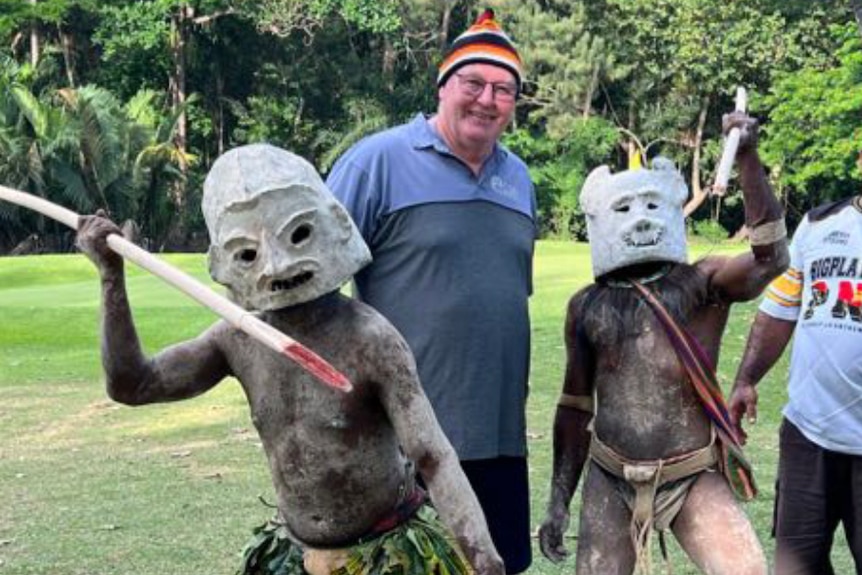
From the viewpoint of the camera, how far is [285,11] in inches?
1334

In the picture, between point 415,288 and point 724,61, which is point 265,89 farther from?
point 415,288

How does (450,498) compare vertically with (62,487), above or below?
above

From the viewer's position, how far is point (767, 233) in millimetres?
3549

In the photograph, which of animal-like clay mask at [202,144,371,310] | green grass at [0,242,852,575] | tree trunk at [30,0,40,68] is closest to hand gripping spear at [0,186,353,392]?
animal-like clay mask at [202,144,371,310]

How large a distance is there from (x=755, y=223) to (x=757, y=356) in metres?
1.24

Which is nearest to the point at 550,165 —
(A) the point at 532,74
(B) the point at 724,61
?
(A) the point at 532,74

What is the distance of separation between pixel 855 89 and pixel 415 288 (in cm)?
2462

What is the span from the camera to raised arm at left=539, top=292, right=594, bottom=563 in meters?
3.89

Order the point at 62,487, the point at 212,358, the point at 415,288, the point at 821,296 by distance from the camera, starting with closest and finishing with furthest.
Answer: the point at 212,358, the point at 415,288, the point at 821,296, the point at 62,487

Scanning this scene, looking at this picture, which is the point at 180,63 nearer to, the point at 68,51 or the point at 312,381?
the point at 68,51

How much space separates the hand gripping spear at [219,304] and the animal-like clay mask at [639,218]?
4.75 feet

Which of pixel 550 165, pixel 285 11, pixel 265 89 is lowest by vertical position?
pixel 550 165

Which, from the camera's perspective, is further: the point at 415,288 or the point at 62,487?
the point at 62,487

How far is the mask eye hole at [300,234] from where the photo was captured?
2.88 metres
